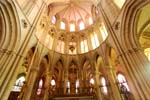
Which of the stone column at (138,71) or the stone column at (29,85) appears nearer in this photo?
the stone column at (138,71)

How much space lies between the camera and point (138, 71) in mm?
8266

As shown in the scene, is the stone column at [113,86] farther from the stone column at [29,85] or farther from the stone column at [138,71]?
the stone column at [29,85]

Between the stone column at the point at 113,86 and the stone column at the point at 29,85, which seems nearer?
the stone column at the point at 29,85

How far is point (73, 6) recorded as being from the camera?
20469mm

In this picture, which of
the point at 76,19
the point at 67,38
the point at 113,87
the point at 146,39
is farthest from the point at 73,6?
the point at 113,87

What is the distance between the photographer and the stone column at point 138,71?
25.3 ft

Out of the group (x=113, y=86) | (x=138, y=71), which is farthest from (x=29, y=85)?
(x=138, y=71)

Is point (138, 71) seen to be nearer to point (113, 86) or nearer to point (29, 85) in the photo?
point (113, 86)

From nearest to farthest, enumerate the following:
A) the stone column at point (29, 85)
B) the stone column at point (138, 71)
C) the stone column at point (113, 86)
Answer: the stone column at point (138, 71) < the stone column at point (29, 85) < the stone column at point (113, 86)

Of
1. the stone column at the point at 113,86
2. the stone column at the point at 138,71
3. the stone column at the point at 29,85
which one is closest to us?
the stone column at the point at 138,71

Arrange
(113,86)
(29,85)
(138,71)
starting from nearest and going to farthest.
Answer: (138,71) < (113,86) < (29,85)

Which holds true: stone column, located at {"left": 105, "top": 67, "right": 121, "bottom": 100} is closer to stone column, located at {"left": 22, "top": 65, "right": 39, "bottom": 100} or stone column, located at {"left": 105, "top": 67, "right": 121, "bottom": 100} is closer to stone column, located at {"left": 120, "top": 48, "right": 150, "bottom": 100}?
stone column, located at {"left": 120, "top": 48, "right": 150, "bottom": 100}

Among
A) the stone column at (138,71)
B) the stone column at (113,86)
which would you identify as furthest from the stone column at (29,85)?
the stone column at (138,71)

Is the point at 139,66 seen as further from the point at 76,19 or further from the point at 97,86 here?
the point at 76,19
